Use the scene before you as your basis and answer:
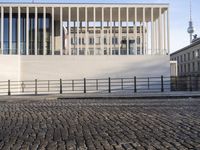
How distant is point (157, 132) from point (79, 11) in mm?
33980

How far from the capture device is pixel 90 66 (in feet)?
117

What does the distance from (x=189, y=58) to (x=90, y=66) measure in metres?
52.2

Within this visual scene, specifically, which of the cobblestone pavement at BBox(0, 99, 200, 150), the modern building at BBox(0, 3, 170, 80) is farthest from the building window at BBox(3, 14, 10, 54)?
the cobblestone pavement at BBox(0, 99, 200, 150)

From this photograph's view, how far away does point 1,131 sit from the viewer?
7680mm

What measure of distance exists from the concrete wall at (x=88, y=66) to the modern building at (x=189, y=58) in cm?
4241

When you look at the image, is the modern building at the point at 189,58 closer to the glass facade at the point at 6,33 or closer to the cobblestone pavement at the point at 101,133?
the glass facade at the point at 6,33

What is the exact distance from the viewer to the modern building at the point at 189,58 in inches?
3049

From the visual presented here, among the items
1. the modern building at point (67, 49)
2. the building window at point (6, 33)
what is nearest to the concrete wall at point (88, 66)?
the modern building at point (67, 49)

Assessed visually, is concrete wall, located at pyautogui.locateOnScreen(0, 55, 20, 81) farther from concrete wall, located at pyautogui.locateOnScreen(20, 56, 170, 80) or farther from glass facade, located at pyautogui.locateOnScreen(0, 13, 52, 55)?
glass facade, located at pyautogui.locateOnScreen(0, 13, 52, 55)

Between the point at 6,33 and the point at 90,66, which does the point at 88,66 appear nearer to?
the point at 90,66

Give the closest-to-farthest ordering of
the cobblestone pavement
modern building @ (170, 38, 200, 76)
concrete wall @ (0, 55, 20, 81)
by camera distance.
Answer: the cobblestone pavement → concrete wall @ (0, 55, 20, 81) → modern building @ (170, 38, 200, 76)

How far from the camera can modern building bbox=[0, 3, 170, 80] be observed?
35094 mm

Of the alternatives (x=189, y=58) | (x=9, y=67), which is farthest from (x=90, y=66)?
(x=189, y=58)

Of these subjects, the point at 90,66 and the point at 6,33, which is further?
the point at 6,33
